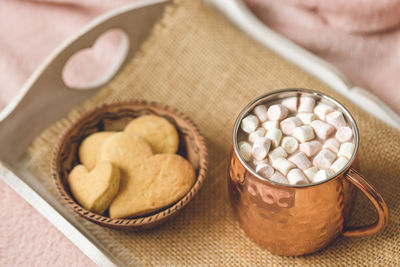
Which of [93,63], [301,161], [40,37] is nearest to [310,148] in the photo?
[301,161]

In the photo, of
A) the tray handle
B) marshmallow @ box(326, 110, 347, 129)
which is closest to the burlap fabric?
the tray handle

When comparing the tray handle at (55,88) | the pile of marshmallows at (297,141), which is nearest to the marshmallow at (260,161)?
the pile of marshmallows at (297,141)

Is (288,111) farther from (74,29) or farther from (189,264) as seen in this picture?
(74,29)

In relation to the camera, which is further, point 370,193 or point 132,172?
point 132,172

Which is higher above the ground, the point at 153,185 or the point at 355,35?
the point at 153,185

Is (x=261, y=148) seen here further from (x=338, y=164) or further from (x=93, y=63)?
(x=93, y=63)

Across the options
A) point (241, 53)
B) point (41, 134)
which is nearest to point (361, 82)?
point (241, 53)

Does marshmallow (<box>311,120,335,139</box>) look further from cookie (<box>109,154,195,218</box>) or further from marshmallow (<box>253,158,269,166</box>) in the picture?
cookie (<box>109,154,195,218</box>)
